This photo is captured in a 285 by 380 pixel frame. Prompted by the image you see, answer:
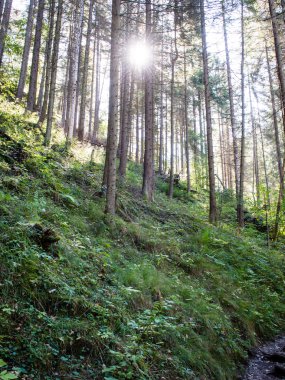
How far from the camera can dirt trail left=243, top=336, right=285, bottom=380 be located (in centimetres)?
571

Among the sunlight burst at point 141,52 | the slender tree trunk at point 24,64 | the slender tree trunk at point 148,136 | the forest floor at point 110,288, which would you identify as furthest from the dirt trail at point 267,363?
the slender tree trunk at point 24,64

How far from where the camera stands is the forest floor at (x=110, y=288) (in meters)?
3.77

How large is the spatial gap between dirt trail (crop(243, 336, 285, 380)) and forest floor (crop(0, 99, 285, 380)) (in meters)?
0.23

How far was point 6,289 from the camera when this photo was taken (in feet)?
12.7

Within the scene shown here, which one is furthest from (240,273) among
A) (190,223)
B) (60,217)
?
(60,217)

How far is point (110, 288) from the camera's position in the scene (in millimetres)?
5309

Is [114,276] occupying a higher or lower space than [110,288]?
higher

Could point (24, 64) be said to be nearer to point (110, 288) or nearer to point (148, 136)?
point (148, 136)

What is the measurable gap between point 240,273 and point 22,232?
6.77 meters

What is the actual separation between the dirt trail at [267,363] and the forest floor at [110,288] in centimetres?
23

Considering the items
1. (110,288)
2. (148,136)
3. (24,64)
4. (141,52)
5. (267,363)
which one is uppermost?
(24,64)

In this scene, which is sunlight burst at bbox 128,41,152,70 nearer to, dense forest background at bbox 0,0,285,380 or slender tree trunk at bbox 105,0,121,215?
dense forest background at bbox 0,0,285,380

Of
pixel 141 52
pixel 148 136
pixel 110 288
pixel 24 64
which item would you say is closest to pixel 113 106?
pixel 110 288

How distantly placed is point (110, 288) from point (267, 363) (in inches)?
135
